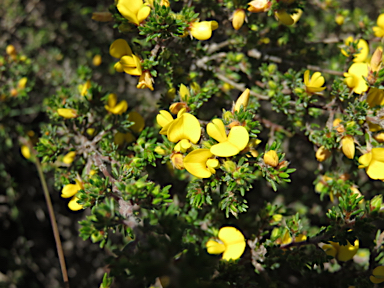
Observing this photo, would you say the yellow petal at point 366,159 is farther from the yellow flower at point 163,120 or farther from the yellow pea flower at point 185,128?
the yellow flower at point 163,120

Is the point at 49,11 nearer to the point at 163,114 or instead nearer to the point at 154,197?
the point at 163,114

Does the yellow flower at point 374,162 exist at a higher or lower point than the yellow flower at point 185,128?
lower

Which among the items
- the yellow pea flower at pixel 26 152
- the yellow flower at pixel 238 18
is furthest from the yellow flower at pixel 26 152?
the yellow flower at pixel 238 18

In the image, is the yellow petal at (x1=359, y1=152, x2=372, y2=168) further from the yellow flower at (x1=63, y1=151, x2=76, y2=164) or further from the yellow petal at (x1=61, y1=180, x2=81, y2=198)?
the yellow flower at (x1=63, y1=151, x2=76, y2=164)

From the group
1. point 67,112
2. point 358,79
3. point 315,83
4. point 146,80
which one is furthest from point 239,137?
point 67,112

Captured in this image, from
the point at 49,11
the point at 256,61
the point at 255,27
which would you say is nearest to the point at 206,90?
the point at 255,27

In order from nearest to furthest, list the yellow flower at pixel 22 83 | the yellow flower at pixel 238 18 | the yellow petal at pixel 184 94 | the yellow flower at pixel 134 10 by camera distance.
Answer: the yellow flower at pixel 134 10
the yellow petal at pixel 184 94
the yellow flower at pixel 238 18
the yellow flower at pixel 22 83
